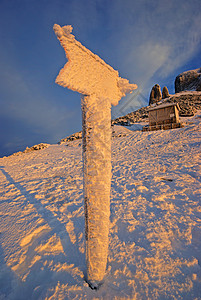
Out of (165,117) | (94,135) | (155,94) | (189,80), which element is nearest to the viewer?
(94,135)

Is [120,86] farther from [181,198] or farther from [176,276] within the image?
[181,198]

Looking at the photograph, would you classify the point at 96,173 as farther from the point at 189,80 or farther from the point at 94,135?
the point at 189,80

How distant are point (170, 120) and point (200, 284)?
1410 cm

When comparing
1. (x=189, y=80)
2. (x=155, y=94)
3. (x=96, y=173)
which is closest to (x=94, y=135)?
(x=96, y=173)

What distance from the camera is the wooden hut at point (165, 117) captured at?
12.7 metres

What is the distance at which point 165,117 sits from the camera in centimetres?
1320

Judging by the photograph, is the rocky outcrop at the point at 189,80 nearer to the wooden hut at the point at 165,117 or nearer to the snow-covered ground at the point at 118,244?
the wooden hut at the point at 165,117

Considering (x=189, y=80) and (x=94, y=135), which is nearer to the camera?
(x=94, y=135)

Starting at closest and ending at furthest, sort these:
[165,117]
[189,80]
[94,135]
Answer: [94,135]
[165,117]
[189,80]

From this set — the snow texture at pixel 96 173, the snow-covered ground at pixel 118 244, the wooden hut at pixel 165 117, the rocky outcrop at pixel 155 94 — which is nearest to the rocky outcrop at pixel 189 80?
the rocky outcrop at pixel 155 94

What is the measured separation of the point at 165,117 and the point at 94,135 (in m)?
14.4


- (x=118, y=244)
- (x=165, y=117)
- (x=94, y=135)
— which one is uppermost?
(x=165, y=117)

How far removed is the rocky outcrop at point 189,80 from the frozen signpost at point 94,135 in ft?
160

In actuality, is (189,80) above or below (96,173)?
above
